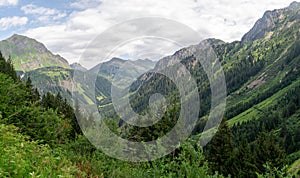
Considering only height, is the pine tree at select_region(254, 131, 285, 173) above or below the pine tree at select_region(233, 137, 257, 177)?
above

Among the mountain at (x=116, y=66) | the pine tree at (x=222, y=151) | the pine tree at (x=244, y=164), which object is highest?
the mountain at (x=116, y=66)

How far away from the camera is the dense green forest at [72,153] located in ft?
30.2

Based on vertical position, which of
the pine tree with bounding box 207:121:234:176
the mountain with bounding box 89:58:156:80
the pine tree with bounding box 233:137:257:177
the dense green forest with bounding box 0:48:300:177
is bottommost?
the pine tree with bounding box 233:137:257:177

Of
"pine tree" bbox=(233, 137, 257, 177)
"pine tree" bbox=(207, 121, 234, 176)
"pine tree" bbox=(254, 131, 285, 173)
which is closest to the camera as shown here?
"pine tree" bbox=(254, 131, 285, 173)

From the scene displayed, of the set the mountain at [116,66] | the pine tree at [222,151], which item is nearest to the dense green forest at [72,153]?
the pine tree at [222,151]

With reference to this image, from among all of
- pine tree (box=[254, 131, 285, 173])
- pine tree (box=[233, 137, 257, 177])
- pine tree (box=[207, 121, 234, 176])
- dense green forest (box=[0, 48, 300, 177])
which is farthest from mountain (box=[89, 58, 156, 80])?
pine tree (box=[254, 131, 285, 173])

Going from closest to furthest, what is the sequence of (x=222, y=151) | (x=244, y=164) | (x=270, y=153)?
(x=222, y=151)
(x=270, y=153)
(x=244, y=164)

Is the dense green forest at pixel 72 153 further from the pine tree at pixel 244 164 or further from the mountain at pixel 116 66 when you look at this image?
the mountain at pixel 116 66

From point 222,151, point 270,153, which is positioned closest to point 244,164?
point 270,153

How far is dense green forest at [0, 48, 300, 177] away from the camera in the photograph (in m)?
9.22

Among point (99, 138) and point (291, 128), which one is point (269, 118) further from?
point (99, 138)

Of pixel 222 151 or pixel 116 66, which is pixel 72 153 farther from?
pixel 222 151

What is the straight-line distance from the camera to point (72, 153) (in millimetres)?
19219

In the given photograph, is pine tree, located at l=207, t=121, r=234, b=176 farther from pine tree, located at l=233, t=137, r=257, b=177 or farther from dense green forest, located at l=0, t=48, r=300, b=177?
pine tree, located at l=233, t=137, r=257, b=177
